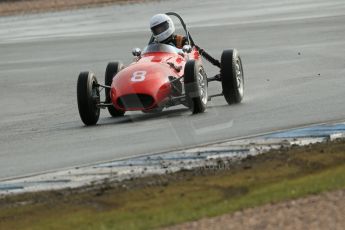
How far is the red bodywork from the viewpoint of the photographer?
14.9 metres

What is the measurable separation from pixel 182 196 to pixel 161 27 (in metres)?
7.18

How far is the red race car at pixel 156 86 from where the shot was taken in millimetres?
14930

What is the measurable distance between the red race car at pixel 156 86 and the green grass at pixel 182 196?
177 inches

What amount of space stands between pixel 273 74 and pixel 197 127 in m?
6.57

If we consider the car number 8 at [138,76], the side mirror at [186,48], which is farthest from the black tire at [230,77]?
the car number 8 at [138,76]

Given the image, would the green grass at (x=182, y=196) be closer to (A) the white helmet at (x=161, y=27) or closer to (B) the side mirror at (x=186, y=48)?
(B) the side mirror at (x=186, y=48)

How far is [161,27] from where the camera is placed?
16.2 m

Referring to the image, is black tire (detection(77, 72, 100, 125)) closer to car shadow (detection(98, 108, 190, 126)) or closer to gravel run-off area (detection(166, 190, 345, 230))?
car shadow (detection(98, 108, 190, 126))

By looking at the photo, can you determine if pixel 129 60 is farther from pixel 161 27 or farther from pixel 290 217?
pixel 290 217

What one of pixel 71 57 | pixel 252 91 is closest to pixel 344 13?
pixel 71 57

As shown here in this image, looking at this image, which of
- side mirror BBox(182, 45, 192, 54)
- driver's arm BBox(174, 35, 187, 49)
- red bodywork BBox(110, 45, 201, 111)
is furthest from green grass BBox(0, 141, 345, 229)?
driver's arm BBox(174, 35, 187, 49)

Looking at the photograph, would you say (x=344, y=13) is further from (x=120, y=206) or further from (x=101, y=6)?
(x=120, y=206)

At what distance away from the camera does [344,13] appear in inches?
1308

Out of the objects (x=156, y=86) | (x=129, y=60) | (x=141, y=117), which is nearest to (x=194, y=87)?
(x=156, y=86)
